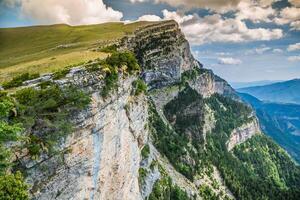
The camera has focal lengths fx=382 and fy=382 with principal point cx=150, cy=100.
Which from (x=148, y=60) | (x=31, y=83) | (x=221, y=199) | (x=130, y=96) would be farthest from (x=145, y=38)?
(x=31, y=83)

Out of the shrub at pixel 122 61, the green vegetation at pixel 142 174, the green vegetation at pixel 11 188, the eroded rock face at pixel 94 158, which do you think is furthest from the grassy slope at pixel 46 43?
the green vegetation at pixel 11 188

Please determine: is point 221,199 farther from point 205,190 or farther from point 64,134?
point 64,134

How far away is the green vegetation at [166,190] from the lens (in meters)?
119

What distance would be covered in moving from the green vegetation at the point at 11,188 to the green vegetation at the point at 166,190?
7365 centimetres

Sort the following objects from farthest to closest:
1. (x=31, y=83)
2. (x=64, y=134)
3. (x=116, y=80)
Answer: (x=116, y=80) < (x=31, y=83) < (x=64, y=134)

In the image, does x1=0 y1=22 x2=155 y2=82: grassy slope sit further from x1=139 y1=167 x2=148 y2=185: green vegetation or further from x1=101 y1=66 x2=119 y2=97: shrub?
x1=139 y1=167 x2=148 y2=185: green vegetation

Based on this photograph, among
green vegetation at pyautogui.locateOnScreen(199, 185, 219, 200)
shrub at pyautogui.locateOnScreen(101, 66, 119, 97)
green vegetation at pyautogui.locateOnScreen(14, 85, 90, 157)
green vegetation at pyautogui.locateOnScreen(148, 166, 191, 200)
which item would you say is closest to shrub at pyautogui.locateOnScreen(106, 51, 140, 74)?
shrub at pyautogui.locateOnScreen(101, 66, 119, 97)

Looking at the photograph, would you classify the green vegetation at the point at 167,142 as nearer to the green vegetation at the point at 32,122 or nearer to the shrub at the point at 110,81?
the shrub at the point at 110,81

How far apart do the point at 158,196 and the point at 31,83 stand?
70681 millimetres

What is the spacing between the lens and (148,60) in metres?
195

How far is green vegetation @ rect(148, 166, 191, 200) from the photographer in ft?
391

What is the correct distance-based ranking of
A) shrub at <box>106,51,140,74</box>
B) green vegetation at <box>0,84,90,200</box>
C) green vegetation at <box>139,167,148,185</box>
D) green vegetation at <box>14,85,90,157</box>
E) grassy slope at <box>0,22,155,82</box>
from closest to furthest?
1. green vegetation at <box>0,84,90,200</box>
2. green vegetation at <box>14,85,90,157</box>
3. shrub at <box>106,51,140,74</box>
4. green vegetation at <box>139,167,148,185</box>
5. grassy slope at <box>0,22,155,82</box>

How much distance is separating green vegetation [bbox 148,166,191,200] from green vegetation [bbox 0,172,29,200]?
73.6 metres

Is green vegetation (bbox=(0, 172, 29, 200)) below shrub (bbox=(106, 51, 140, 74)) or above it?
below
